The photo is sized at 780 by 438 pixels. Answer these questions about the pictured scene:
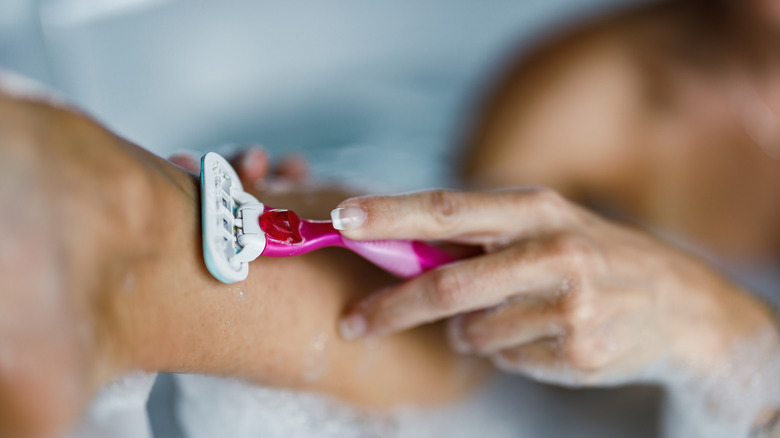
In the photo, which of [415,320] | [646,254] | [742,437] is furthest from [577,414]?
[415,320]

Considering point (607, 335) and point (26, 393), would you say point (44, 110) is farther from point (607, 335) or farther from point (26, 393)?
point (607, 335)

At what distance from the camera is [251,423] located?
562 mm

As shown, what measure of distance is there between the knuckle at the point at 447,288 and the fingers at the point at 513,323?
2.5 inches

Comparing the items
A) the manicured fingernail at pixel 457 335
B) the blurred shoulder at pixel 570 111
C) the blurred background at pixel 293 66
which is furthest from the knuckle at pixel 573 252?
the blurred background at pixel 293 66

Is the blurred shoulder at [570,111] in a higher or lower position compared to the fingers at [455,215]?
higher

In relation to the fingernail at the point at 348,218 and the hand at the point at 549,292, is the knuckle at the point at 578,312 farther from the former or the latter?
the fingernail at the point at 348,218

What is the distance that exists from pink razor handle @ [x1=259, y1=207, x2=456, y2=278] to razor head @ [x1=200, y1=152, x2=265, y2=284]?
0.01 meters

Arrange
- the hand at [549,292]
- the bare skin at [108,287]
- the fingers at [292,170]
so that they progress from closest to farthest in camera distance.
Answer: the bare skin at [108,287]
the hand at [549,292]
the fingers at [292,170]

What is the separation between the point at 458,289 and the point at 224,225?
18cm

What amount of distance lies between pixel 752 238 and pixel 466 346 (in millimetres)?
794

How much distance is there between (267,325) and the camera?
47 centimetres

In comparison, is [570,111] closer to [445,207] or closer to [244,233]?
[445,207]

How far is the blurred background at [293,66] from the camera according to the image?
135cm

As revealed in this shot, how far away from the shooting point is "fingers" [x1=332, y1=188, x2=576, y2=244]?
0.43 meters
